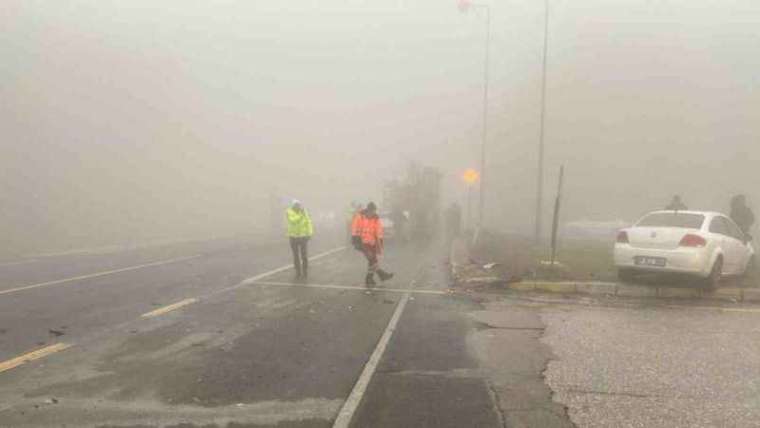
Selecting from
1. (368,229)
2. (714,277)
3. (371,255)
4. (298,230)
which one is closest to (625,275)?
(714,277)

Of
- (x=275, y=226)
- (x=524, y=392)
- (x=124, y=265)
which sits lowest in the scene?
(x=275, y=226)

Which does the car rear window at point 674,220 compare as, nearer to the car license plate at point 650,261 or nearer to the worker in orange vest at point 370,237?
the car license plate at point 650,261

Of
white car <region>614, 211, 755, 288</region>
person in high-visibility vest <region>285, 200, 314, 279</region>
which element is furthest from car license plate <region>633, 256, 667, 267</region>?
person in high-visibility vest <region>285, 200, 314, 279</region>

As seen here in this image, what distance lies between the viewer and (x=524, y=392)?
5.78 meters

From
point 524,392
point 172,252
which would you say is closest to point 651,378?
point 524,392

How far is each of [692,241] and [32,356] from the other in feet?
33.5

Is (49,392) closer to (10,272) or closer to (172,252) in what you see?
(10,272)

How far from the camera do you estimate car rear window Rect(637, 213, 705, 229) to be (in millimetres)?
12344

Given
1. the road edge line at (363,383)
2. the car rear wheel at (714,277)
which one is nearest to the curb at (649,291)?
the car rear wheel at (714,277)

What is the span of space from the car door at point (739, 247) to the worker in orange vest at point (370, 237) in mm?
6660

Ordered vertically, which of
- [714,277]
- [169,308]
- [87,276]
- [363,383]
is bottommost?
[87,276]

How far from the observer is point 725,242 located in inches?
493

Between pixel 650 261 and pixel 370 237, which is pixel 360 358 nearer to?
pixel 370 237

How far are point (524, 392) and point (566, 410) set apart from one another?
53 centimetres
